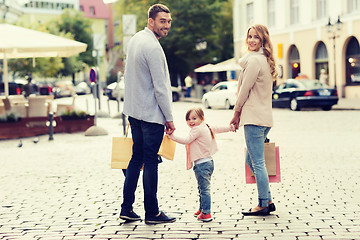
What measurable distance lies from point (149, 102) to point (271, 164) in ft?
4.55

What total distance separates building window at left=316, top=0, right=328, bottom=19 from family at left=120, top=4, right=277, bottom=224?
29359mm

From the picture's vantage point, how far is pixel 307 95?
2386 centimetres

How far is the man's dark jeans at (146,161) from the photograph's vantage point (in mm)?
5137

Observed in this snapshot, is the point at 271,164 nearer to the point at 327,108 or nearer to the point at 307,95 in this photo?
the point at 307,95

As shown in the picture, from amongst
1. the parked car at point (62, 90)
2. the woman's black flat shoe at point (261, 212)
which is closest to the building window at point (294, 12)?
the parked car at point (62, 90)

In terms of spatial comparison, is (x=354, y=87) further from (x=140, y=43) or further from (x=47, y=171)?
(x=140, y=43)

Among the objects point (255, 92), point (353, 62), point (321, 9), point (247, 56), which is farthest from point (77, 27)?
point (255, 92)

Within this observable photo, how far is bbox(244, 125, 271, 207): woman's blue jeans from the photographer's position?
5492 millimetres

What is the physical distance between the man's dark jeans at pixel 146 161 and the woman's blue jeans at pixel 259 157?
83 cm

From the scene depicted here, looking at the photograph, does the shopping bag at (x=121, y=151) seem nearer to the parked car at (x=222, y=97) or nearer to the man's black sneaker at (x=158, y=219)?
the man's black sneaker at (x=158, y=219)

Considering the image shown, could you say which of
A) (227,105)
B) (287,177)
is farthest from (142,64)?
(227,105)

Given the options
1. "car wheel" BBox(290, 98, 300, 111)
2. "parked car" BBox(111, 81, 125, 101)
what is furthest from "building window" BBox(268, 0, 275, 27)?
"car wheel" BBox(290, 98, 300, 111)

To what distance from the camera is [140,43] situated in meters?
5.09

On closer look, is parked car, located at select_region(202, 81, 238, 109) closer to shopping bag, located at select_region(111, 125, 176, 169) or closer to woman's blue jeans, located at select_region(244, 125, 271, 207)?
woman's blue jeans, located at select_region(244, 125, 271, 207)
